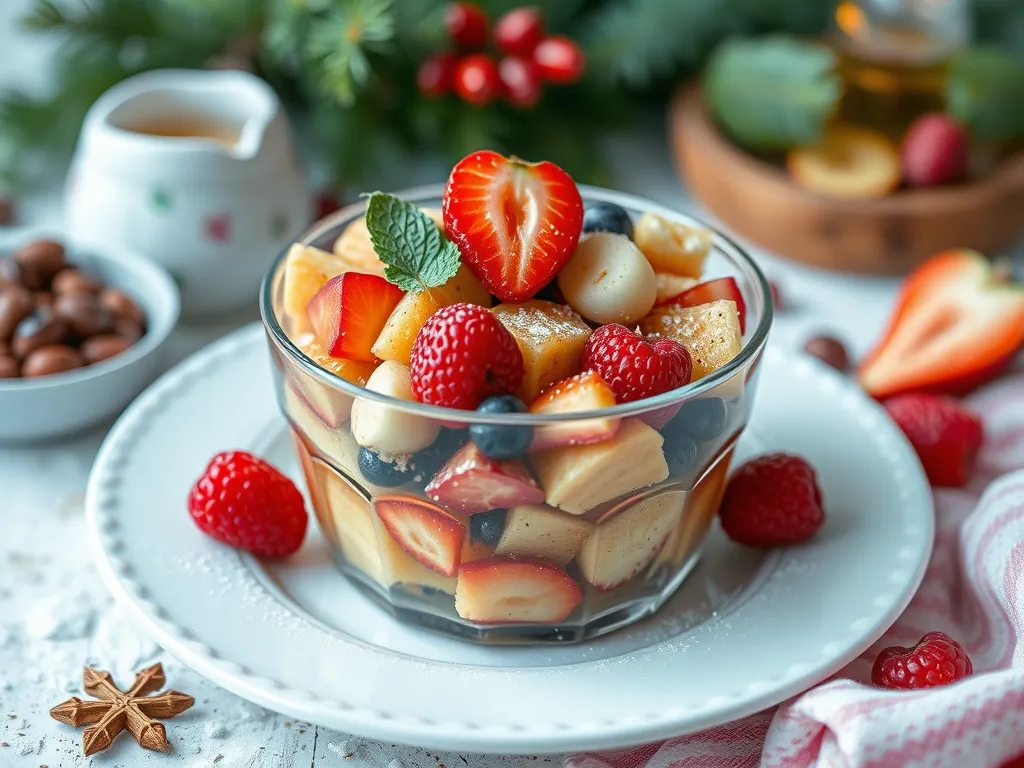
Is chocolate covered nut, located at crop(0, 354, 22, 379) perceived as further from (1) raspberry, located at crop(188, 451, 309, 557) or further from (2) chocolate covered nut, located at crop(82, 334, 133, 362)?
(1) raspberry, located at crop(188, 451, 309, 557)

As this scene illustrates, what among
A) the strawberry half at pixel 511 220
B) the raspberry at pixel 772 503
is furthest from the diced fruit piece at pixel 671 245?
the raspberry at pixel 772 503

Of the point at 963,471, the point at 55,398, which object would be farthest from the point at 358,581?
the point at 963,471

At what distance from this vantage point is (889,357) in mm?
1720

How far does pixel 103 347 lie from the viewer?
1.58 m

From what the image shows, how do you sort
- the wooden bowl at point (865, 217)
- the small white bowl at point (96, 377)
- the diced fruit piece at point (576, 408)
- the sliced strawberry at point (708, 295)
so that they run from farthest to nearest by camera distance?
the wooden bowl at point (865, 217)
the small white bowl at point (96, 377)
the sliced strawberry at point (708, 295)
the diced fruit piece at point (576, 408)

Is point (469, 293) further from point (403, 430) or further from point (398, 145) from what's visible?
point (398, 145)

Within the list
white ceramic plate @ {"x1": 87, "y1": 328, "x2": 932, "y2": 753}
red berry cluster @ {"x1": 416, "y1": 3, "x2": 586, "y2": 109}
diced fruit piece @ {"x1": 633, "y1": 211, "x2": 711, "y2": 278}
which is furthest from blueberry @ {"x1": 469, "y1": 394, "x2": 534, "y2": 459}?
red berry cluster @ {"x1": 416, "y1": 3, "x2": 586, "y2": 109}

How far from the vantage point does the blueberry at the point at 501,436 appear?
0.96 metres

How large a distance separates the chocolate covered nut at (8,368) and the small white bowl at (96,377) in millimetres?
48

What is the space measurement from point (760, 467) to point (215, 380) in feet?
2.39

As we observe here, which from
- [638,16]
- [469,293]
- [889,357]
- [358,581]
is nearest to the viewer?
[469,293]

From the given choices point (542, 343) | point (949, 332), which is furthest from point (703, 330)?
point (949, 332)

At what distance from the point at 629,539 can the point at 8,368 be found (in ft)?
3.07

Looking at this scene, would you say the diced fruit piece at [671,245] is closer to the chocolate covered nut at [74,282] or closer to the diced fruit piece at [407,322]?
the diced fruit piece at [407,322]
